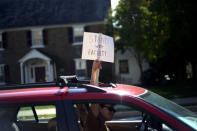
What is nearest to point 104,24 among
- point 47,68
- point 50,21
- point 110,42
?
point 50,21

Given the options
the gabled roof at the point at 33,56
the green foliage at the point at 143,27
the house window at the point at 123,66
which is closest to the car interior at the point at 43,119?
the green foliage at the point at 143,27

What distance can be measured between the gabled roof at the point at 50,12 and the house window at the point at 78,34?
595 millimetres

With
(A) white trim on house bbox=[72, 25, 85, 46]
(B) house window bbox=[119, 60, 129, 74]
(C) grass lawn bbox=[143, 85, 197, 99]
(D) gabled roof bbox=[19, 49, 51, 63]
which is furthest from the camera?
(B) house window bbox=[119, 60, 129, 74]

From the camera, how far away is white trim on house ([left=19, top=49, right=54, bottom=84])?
78.4ft

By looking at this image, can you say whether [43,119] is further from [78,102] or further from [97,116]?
[78,102]

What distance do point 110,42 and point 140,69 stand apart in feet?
74.1

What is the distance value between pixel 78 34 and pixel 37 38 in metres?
3.73

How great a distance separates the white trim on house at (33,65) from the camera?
23891mm

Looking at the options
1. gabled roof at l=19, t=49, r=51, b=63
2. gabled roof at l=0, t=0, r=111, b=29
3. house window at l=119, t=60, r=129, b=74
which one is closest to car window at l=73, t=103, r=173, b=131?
gabled roof at l=0, t=0, r=111, b=29

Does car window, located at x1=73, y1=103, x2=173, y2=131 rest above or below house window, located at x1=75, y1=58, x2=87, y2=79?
→ below

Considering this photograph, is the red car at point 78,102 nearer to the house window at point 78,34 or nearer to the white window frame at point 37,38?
the house window at point 78,34

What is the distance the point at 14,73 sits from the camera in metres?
24.7

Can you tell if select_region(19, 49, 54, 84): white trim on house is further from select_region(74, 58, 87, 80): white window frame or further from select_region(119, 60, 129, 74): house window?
select_region(119, 60, 129, 74): house window

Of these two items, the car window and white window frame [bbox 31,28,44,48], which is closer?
the car window
